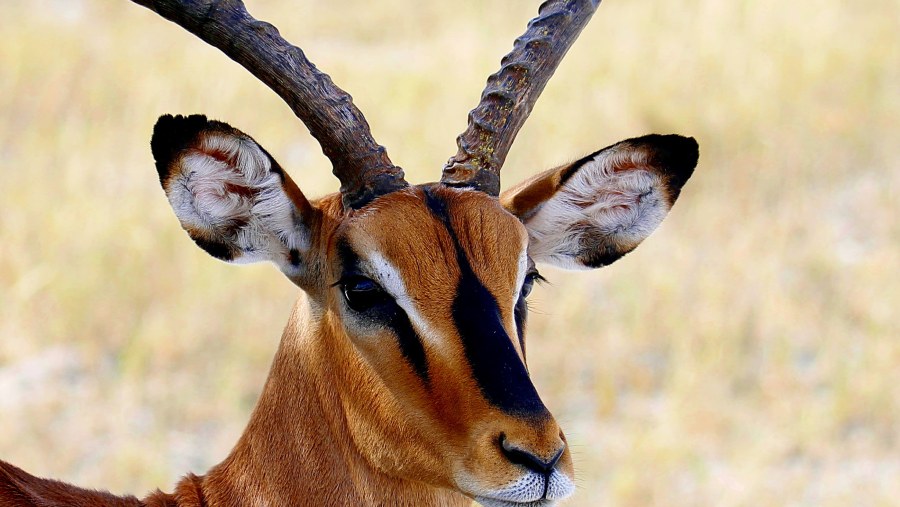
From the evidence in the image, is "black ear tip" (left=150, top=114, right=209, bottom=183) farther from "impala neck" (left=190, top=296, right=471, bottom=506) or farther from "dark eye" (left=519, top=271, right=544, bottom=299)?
"dark eye" (left=519, top=271, right=544, bottom=299)

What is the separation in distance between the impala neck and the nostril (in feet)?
1.69

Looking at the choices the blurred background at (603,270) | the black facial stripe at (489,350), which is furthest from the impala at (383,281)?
the blurred background at (603,270)

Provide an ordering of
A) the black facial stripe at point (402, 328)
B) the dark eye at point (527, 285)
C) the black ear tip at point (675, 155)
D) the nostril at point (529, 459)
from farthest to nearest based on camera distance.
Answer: the black ear tip at point (675, 155)
the dark eye at point (527, 285)
the black facial stripe at point (402, 328)
the nostril at point (529, 459)

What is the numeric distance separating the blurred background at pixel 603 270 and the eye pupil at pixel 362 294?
4.06m

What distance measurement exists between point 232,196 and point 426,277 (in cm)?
79

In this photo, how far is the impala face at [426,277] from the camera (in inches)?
130

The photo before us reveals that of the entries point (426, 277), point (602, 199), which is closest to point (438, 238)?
point (426, 277)

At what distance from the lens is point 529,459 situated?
3.20 m

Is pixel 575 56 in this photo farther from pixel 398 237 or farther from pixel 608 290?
pixel 398 237

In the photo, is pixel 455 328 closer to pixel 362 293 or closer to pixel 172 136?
pixel 362 293

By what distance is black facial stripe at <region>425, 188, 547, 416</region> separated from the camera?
3.30 metres

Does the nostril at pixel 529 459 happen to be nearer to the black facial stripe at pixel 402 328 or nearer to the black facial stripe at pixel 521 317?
the black facial stripe at pixel 402 328

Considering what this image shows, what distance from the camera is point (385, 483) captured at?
376 centimetres

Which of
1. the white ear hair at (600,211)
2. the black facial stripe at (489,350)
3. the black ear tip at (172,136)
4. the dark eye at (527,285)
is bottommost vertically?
the black facial stripe at (489,350)
